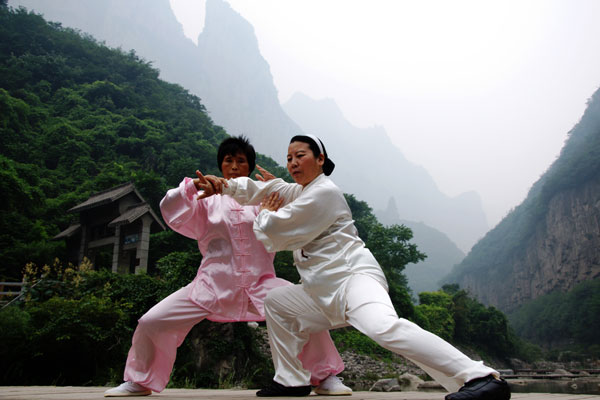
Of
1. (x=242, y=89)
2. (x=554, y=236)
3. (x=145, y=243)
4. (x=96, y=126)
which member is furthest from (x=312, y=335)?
(x=242, y=89)

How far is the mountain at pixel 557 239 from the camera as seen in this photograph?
44125mm

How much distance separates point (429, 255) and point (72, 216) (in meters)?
107

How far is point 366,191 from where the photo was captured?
145000 mm

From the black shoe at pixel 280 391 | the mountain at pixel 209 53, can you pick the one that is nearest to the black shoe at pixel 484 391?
the black shoe at pixel 280 391

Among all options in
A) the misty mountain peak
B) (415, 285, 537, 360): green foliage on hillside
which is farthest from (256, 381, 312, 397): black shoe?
the misty mountain peak

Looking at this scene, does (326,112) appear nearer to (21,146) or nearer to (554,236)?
(554,236)

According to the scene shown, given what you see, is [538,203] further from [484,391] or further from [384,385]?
[484,391]

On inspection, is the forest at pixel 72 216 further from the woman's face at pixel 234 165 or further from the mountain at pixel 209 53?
the mountain at pixel 209 53

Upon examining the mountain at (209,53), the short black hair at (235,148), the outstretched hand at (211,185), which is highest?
the mountain at (209,53)

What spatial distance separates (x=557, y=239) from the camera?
47.1 m

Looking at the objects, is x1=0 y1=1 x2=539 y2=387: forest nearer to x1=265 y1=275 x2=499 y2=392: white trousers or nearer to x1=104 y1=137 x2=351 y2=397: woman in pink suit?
x1=104 y1=137 x2=351 y2=397: woman in pink suit

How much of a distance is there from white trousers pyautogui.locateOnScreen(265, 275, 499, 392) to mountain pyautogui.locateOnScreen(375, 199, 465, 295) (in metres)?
95.7

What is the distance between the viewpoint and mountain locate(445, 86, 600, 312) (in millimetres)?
44125

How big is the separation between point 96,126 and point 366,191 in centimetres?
12459
